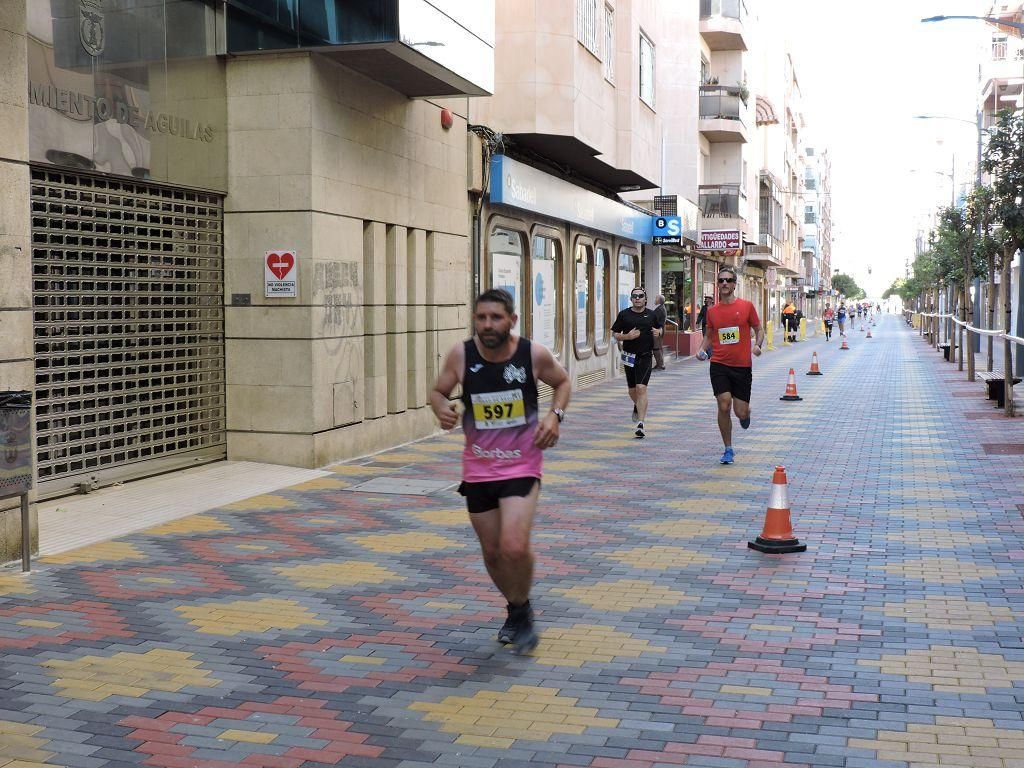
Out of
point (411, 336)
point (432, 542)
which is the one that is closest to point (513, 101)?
point (411, 336)

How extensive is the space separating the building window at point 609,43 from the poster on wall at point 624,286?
7.54m

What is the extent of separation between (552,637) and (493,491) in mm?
844

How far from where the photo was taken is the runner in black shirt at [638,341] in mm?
14742

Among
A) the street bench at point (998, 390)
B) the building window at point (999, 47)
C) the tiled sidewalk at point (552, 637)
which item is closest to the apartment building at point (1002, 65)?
the building window at point (999, 47)

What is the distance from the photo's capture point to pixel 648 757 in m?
4.31

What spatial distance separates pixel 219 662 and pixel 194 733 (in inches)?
36.1

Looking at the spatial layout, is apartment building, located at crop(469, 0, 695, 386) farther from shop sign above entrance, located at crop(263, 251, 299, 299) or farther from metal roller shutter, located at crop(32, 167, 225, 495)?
metal roller shutter, located at crop(32, 167, 225, 495)

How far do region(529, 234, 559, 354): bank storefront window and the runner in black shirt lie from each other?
5.55m

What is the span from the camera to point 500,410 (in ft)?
18.8

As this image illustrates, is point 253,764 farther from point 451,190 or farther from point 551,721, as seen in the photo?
point 451,190

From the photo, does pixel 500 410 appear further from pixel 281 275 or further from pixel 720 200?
pixel 720 200

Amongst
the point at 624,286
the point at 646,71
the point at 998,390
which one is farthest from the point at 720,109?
the point at 998,390

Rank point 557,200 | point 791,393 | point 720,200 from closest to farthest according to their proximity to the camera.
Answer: point 791,393 < point 557,200 < point 720,200

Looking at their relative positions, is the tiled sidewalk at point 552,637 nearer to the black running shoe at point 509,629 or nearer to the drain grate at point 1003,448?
the black running shoe at point 509,629
